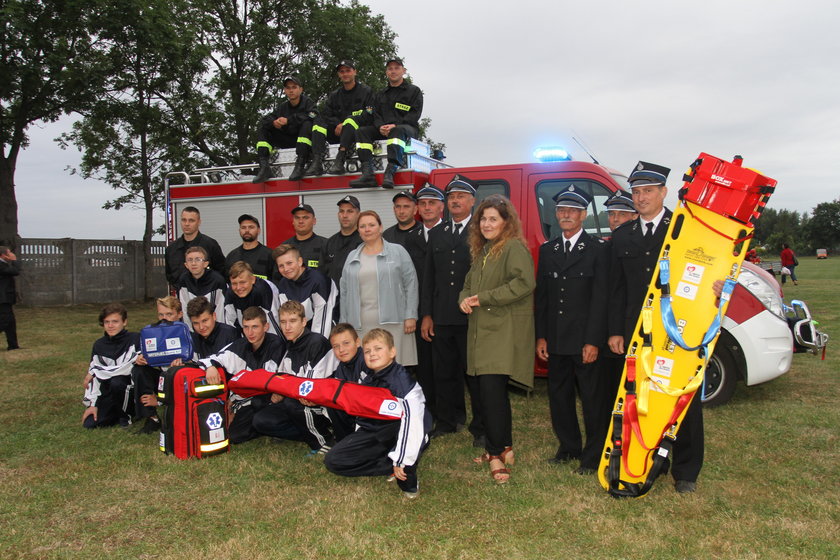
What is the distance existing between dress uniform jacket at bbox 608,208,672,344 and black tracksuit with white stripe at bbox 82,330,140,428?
389cm

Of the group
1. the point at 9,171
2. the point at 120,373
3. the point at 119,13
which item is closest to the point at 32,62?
the point at 119,13

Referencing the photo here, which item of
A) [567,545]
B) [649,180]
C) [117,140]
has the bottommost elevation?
[567,545]

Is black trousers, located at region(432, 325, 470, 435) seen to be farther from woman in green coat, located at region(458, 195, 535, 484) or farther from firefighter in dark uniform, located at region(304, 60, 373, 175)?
firefighter in dark uniform, located at region(304, 60, 373, 175)

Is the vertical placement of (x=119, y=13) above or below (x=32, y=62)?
above

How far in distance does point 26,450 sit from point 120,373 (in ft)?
2.86

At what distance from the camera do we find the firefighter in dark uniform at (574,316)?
151 inches

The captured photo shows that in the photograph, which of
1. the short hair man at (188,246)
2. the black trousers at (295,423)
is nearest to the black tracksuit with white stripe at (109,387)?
the short hair man at (188,246)

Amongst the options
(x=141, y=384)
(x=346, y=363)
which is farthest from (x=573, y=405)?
(x=141, y=384)

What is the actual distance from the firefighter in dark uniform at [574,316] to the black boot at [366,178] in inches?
96.4

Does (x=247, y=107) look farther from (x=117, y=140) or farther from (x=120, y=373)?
(x=120, y=373)

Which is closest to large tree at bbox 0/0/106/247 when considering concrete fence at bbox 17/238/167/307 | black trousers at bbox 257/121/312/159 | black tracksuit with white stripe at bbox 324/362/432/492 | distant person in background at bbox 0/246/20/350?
concrete fence at bbox 17/238/167/307

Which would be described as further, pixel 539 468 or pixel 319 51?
pixel 319 51

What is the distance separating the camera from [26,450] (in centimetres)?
453

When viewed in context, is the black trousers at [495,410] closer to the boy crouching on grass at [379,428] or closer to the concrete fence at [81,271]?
the boy crouching on grass at [379,428]
